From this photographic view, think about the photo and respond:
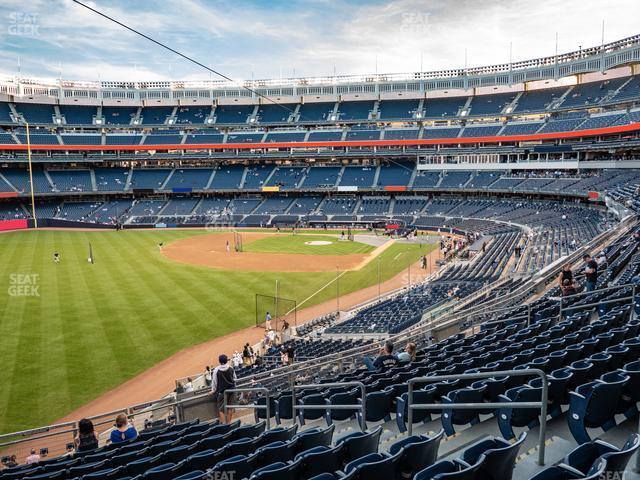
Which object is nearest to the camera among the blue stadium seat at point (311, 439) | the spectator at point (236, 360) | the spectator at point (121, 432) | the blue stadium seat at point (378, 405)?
the blue stadium seat at point (311, 439)

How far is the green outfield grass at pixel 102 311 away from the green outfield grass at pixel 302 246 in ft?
16.1

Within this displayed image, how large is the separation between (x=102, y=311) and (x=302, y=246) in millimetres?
28671

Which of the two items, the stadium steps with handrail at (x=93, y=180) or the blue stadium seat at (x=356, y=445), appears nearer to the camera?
the blue stadium seat at (x=356, y=445)

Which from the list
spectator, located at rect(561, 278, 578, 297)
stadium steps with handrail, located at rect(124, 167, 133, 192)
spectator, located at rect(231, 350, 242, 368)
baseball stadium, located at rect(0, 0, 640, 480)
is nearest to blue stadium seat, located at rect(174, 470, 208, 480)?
baseball stadium, located at rect(0, 0, 640, 480)

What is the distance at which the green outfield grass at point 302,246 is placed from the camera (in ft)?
166

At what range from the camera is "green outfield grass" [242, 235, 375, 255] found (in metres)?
50.5

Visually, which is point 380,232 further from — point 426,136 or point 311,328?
point 311,328

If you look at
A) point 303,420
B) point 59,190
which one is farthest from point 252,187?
point 303,420

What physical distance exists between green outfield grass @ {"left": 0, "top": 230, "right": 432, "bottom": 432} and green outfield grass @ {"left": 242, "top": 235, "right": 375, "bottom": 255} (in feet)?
16.1

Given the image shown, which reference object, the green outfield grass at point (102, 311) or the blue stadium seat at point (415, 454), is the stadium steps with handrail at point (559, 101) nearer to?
the green outfield grass at point (102, 311)

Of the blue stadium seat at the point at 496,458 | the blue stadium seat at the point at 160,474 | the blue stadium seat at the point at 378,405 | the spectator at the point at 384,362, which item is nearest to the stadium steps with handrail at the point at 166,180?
the spectator at the point at 384,362

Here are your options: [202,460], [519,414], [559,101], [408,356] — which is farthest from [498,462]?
[559,101]

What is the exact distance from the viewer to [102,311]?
27.5 metres

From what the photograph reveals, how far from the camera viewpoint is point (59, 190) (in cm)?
7425
